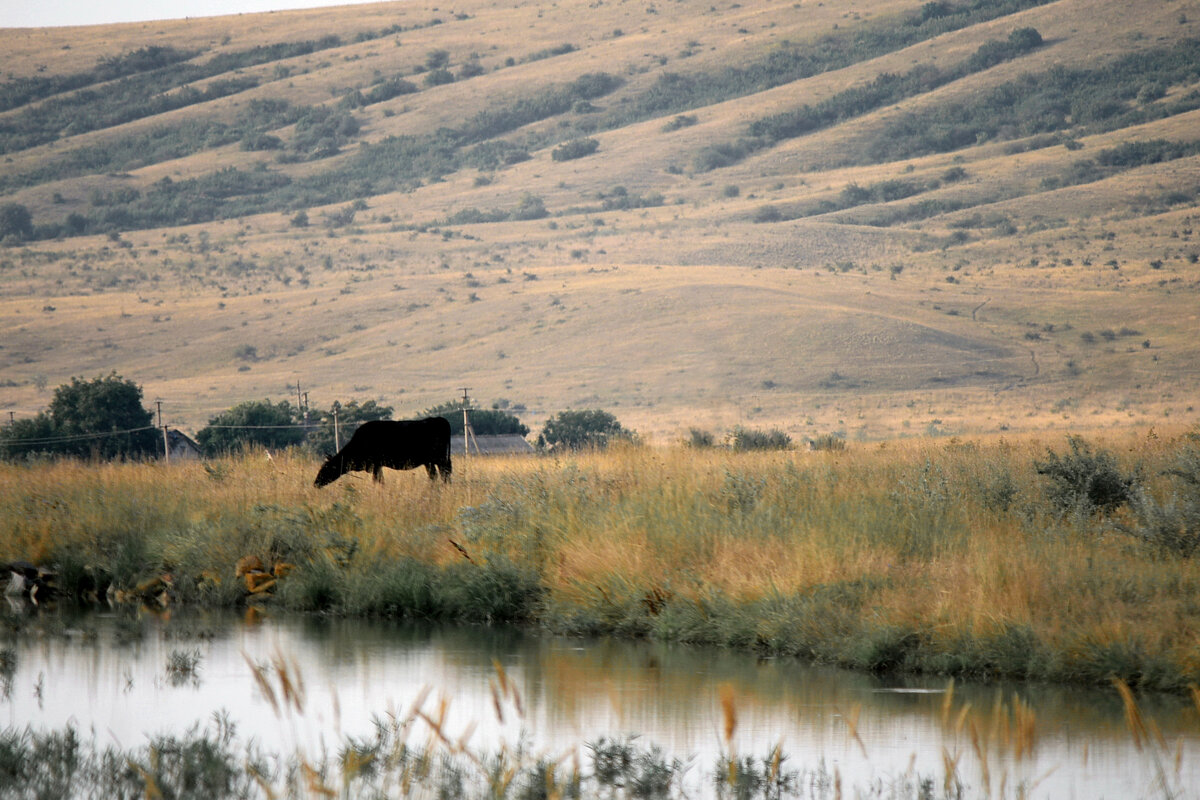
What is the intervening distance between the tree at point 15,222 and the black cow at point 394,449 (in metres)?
129

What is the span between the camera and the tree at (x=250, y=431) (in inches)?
1725

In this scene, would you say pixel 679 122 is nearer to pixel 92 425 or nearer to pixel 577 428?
pixel 577 428

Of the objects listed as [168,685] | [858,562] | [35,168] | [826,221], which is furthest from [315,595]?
[35,168]

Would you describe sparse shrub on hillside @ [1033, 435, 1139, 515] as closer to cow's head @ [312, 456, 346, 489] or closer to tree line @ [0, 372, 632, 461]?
cow's head @ [312, 456, 346, 489]

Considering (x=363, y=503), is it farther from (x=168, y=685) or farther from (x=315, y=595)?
(x=168, y=685)

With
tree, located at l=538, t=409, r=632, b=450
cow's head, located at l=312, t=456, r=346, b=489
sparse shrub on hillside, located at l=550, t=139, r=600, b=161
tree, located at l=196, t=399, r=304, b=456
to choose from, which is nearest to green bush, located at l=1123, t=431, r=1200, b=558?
cow's head, located at l=312, t=456, r=346, b=489

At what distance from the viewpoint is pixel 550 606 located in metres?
14.5

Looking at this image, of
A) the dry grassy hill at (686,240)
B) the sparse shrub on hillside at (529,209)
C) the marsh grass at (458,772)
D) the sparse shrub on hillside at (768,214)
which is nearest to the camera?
the marsh grass at (458,772)

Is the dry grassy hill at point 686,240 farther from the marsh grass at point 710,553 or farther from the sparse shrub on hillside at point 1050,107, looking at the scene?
the marsh grass at point 710,553

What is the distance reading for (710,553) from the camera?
14391 millimetres

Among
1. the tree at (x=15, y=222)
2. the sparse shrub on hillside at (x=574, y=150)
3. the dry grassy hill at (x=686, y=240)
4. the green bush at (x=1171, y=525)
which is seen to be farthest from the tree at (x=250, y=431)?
the sparse shrub on hillside at (x=574, y=150)

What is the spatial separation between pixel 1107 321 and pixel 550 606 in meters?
74.1

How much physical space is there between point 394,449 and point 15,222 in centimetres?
13427

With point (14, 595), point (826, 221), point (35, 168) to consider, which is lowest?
point (14, 595)
